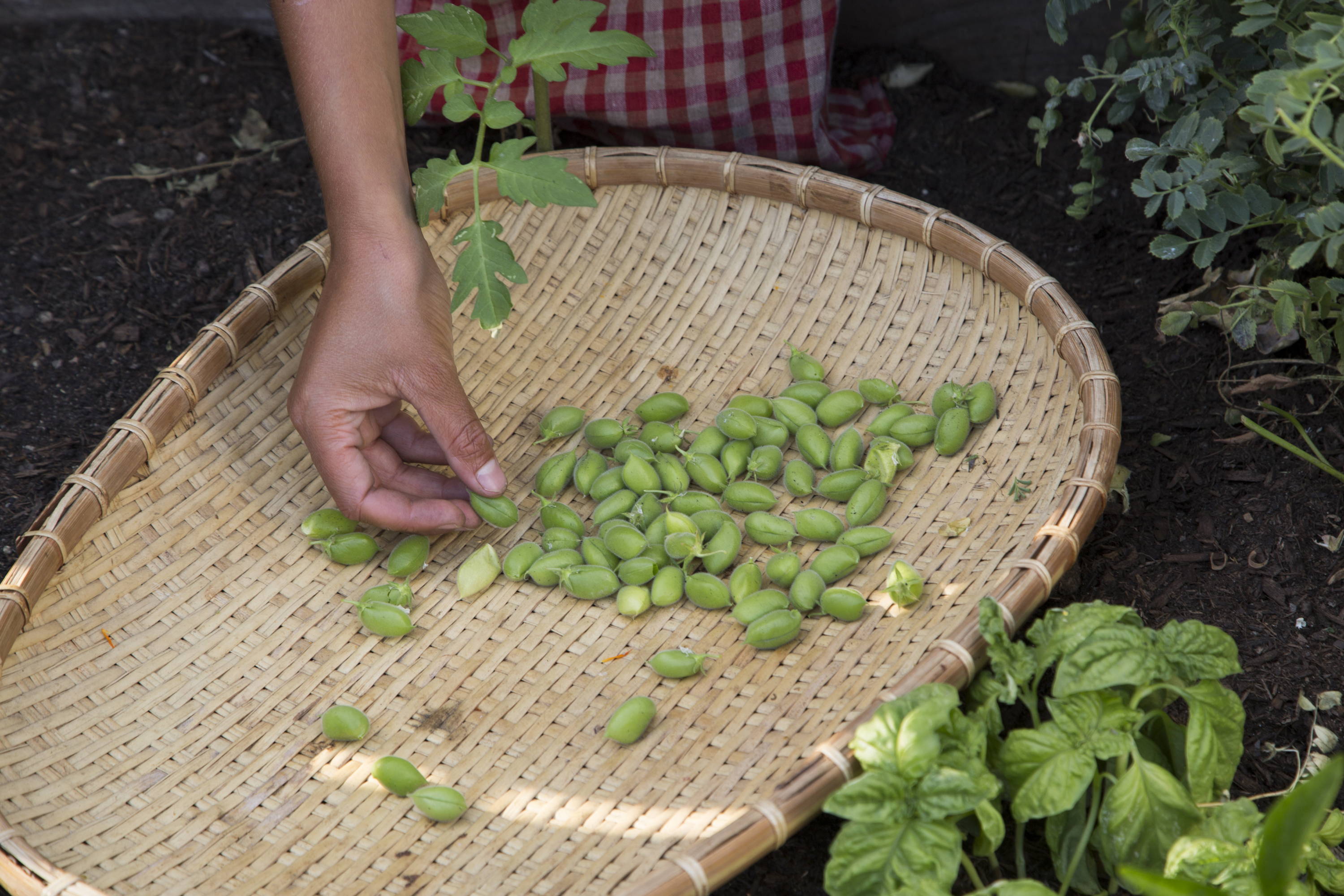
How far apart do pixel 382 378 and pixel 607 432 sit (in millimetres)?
469

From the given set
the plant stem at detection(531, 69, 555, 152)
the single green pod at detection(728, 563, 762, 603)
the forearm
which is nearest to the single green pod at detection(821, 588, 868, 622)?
the single green pod at detection(728, 563, 762, 603)

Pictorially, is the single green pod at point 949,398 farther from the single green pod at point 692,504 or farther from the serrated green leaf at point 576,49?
the serrated green leaf at point 576,49

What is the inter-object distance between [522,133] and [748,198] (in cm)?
79

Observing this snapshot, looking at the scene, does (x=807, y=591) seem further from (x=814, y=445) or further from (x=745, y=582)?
(x=814, y=445)

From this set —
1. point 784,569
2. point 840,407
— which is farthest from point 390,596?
point 840,407

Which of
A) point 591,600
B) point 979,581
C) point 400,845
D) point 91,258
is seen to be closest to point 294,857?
point 400,845

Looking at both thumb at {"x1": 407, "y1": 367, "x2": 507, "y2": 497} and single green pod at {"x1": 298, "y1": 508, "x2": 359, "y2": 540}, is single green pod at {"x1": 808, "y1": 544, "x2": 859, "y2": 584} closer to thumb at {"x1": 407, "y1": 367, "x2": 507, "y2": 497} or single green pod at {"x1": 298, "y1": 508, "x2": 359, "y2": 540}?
thumb at {"x1": 407, "y1": 367, "x2": 507, "y2": 497}

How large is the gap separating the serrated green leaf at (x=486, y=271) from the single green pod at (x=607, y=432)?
1.18 ft

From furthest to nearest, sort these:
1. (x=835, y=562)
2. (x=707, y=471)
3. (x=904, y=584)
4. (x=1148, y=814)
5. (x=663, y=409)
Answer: (x=663, y=409) < (x=707, y=471) < (x=835, y=562) < (x=904, y=584) < (x=1148, y=814)

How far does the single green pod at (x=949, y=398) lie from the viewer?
6.67ft

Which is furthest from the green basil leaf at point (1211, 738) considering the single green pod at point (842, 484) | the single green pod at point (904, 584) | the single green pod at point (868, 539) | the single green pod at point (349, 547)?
the single green pod at point (349, 547)

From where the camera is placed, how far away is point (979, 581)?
68.6 inches

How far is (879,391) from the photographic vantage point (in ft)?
6.98

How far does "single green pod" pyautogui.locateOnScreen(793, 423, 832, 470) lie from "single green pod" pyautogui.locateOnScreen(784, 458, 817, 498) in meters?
0.02
